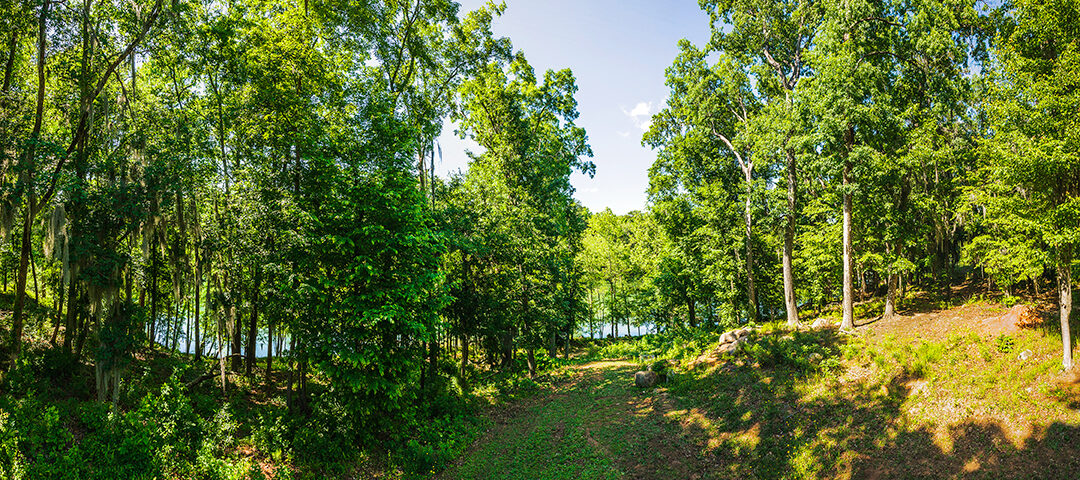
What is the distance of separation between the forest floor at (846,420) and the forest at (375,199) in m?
0.36

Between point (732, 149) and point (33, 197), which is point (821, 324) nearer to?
point (732, 149)

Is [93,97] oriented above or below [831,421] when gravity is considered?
above

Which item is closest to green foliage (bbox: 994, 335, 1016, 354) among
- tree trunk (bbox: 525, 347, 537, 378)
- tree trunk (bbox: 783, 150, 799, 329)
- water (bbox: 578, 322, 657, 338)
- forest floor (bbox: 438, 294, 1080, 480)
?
forest floor (bbox: 438, 294, 1080, 480)

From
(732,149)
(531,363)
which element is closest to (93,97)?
(531,363)

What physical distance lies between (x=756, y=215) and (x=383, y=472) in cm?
2106

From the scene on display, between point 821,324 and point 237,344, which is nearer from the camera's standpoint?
point 237,344

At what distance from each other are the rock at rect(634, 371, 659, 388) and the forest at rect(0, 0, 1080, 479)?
3.73 m

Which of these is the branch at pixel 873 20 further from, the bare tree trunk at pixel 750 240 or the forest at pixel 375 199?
the bare tree trunk at pixel 750 240

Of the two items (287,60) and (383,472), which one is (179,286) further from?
(383,472)

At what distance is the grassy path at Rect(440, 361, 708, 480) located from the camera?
10.1 m

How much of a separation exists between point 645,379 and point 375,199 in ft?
41.0

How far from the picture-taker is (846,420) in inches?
410

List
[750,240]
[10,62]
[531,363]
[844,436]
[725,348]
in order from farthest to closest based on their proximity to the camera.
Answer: [750,240], [531,363], [725,348], [844,436], [10,62]

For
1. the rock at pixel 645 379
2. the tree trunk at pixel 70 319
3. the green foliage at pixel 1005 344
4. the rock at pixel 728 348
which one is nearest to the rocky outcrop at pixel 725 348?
the rock at pixel 728 348
